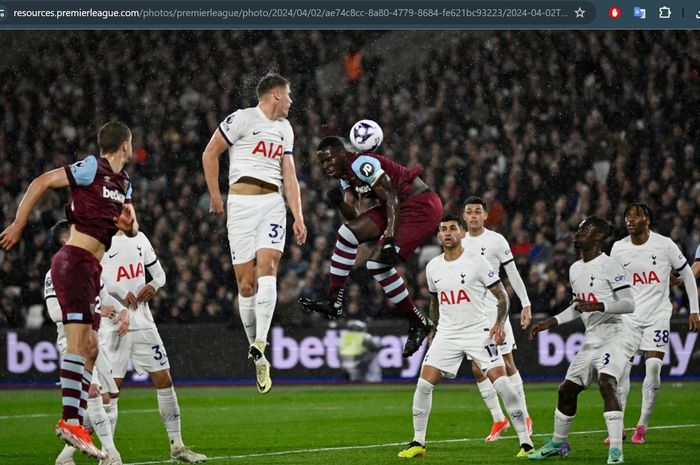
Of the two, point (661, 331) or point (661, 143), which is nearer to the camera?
point (661, 331)

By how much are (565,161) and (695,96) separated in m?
2.92

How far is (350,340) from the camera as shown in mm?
20094

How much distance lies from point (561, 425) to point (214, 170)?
12.8 ft

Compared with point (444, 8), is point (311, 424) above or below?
below

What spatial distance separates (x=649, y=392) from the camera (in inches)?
492

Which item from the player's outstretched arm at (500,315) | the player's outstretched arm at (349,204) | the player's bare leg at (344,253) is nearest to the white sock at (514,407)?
the player's outstretched arm at (500,315)

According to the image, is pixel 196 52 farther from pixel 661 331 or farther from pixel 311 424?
pixel 661 331

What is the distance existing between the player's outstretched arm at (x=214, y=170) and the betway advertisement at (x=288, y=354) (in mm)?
10181

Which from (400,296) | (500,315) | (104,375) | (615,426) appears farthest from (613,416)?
(104,375)

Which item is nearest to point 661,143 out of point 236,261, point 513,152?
point 513,152

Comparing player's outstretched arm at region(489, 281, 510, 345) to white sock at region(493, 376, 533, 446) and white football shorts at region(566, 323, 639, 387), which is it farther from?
white football shorts at region(566, 323, 639, 387)

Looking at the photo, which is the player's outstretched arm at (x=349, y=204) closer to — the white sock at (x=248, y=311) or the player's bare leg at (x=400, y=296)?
the player's bare leg at (x=400, y=296)

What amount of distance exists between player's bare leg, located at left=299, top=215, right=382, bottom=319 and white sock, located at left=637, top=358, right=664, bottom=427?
3.66 m

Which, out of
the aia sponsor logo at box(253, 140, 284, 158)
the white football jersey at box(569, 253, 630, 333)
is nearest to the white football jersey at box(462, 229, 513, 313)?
the white football jersey at box(569, 253, 630, 333)
